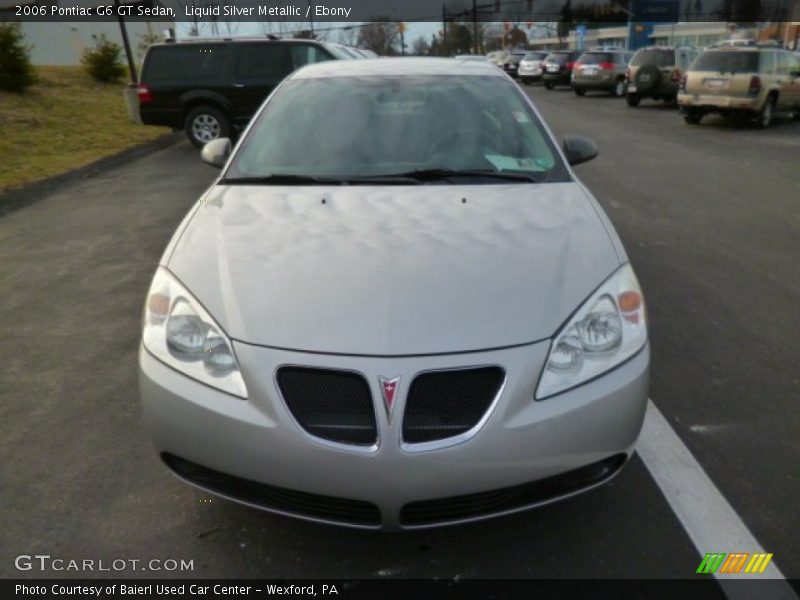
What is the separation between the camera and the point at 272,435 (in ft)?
6.88

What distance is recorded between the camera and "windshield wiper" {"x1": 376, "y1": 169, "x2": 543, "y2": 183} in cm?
334

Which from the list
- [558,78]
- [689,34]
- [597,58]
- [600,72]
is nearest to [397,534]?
[600,72]

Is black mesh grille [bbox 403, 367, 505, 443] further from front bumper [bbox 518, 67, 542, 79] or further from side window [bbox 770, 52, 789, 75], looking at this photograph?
front bumper [bbox 518, 67, 542, 79]

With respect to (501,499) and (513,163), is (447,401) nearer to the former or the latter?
(501,499)

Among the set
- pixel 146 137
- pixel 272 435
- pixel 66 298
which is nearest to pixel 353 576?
pixel 272 435

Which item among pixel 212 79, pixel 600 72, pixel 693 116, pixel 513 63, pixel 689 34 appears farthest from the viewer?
pixel 689 34

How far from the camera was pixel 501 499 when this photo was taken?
220 cm

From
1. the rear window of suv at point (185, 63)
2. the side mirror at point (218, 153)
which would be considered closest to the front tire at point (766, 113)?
the rear window of suv at point (185, 63)

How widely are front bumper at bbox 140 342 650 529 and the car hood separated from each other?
0.07 m

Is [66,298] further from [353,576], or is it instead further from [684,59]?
[684,59]

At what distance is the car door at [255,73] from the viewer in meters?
12.6

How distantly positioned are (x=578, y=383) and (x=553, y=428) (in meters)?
0.18

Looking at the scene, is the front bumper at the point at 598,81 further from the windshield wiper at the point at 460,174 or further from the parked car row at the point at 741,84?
the windshield wiper at the point at 460,174

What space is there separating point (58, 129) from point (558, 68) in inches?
871
